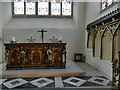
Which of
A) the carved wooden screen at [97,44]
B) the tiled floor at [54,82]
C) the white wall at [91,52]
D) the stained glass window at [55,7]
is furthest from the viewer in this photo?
the stained glass window at [55,7]

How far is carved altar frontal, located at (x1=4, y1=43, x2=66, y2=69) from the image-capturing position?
5.99m

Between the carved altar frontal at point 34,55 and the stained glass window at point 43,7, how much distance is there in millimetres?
2930

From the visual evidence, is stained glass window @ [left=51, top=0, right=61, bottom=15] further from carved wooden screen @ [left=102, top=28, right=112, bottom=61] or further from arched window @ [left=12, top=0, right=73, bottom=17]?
carved wooden screen @ [left=102, top=28, right=112, bottom=61]

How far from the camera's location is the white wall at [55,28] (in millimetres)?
8320

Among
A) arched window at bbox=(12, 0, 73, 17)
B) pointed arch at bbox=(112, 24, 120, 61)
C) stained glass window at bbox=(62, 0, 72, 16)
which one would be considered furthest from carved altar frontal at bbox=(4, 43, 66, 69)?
stained glass window at bbox=(62, 0, 72, 16)

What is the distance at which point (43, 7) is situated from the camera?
341 inches

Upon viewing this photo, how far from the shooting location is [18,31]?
8320 millimetres

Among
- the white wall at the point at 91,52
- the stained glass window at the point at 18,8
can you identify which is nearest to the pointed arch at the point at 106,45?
the white wall at the point at 91,52

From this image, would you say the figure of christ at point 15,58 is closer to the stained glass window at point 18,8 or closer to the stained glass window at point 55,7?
the stained glass window at point 18,8

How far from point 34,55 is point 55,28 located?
2.65 metres

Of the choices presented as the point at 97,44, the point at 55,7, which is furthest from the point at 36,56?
the point at 55,7

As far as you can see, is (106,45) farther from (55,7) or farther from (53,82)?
(55,7)

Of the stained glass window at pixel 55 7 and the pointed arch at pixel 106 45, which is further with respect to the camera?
the stained glass window at pixel 55 7

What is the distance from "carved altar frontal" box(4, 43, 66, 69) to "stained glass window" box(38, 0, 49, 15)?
2.93 meters
